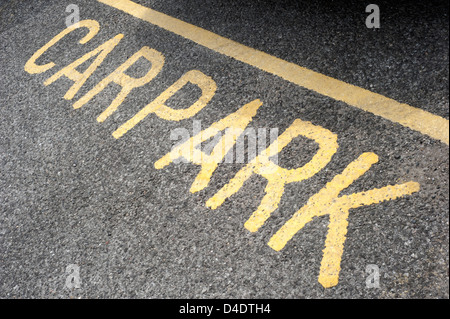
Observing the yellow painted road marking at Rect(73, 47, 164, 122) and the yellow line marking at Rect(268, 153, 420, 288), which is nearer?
the yellow line marking at Rect(268, 153, 420, 288)

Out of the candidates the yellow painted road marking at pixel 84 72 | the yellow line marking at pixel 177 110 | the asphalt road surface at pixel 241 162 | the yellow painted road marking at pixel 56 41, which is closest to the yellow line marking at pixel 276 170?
the asphalt road surface at pixel 241 162

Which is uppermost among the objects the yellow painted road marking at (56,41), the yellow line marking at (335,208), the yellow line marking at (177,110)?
the yellow painted road marking at (56,41)

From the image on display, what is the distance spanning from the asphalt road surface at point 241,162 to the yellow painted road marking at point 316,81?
1 cm

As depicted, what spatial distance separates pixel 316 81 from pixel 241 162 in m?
0.90

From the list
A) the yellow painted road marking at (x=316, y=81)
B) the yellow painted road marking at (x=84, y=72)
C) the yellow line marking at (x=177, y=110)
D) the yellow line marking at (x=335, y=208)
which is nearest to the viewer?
the yellow line marking at (x=335, y=208)

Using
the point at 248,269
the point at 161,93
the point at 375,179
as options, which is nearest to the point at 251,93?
the point at 161,93

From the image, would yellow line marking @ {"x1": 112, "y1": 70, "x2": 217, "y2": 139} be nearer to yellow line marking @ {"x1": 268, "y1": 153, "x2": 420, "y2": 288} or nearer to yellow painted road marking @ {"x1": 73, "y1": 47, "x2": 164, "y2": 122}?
yellow painted road marking @ {"x1": 73, "y1": 47, "x2": 164, "y2": 122}

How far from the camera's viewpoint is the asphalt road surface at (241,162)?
2662mm

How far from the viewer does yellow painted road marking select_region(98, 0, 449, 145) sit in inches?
116

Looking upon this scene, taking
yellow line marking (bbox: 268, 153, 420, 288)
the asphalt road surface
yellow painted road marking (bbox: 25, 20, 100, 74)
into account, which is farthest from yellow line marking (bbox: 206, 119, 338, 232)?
yellow painted road marking (bbox: 25, 20, 100, 74)

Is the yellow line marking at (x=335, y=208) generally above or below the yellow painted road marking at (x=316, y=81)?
below

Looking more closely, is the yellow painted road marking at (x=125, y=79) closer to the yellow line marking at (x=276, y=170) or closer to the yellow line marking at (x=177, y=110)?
the yellow line marking at (x=177, y=110)

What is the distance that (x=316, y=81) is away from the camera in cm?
347

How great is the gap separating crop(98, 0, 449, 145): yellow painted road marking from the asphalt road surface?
13 millimetres
